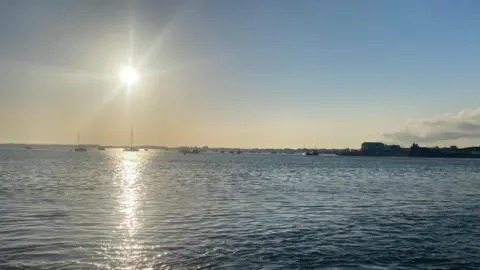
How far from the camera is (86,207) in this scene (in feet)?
122

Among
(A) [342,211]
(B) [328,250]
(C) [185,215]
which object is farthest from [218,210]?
(B) [328,250]

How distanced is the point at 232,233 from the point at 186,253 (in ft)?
18.5

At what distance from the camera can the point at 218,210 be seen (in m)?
36.7

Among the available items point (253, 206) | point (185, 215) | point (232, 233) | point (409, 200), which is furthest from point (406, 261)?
point (409, 200)

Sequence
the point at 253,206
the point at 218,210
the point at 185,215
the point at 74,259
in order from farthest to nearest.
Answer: the point at 253,206
the point at 218,210
the point at 185,215
the point at 74,259

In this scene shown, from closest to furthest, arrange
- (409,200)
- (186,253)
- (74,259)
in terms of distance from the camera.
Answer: (74,259)
(186,253)
(409,200)

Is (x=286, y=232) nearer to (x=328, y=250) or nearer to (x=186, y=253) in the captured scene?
(x=328, y=250)

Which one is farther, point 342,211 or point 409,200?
point 409,200

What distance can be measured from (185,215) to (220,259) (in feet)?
45.6

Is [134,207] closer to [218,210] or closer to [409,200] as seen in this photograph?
[218,210]

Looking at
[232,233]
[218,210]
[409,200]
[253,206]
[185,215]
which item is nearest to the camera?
[232,233]

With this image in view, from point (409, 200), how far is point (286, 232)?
25174mm

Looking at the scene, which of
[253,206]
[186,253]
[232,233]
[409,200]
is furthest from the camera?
[409,200]

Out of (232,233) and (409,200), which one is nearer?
(232,233)
